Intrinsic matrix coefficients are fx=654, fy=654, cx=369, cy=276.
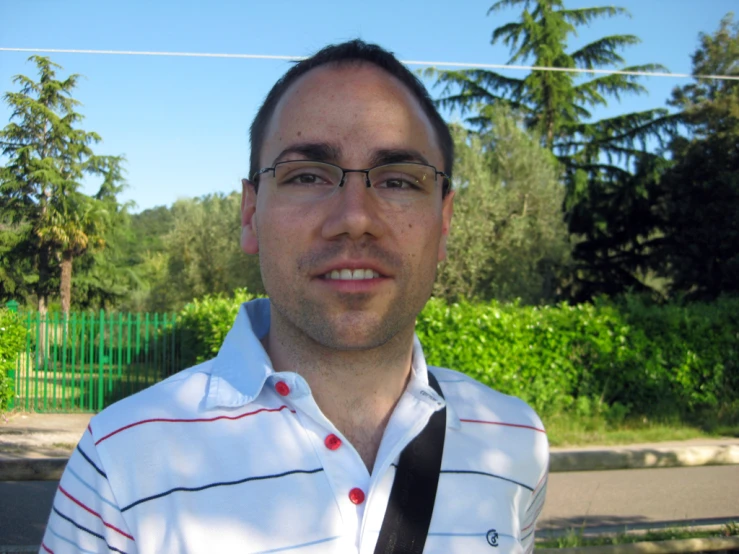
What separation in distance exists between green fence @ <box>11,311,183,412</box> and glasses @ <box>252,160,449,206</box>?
12.4 metres

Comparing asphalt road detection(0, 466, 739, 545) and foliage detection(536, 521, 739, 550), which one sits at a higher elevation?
foliage detection(536, 521, 739, 550)

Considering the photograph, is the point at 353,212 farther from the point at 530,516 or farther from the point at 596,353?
the point at 596,353

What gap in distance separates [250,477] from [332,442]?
0.19m

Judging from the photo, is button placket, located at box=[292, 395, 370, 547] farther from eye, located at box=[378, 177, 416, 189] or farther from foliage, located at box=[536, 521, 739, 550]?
foliage, located at box=[536, 521, 739, 550]

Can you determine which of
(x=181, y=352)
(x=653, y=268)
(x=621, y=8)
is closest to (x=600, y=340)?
(x=181, y=352)

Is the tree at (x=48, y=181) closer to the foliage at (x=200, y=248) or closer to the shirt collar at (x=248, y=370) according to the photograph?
the foliage at (x=200, y=248)

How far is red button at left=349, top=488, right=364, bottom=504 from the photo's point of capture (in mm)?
1372

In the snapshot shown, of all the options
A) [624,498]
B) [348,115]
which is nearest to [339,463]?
[348,115]

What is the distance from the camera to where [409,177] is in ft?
5.24

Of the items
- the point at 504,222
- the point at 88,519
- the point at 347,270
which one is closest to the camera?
the point at 88,519

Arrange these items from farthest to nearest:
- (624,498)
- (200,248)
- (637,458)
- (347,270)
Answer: (200,248), (624,498), (637,458), (347,270)

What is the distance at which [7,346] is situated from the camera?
1051 centimetres

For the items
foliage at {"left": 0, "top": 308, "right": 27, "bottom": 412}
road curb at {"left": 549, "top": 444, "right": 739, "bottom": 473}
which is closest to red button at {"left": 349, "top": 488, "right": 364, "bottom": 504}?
road curb at {"left": 549, "top": 444, "right": 739, "bottom": 473}

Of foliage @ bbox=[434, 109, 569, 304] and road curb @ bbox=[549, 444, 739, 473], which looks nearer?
road curb @ bbox=[549, 444, 739, 473]
